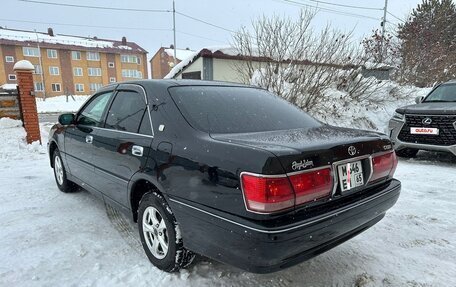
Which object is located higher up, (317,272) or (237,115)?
(237,115)

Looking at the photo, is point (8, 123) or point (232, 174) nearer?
point (232, 174)

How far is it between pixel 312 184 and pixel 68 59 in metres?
55.7

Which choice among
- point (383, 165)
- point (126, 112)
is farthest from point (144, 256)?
point (383, 165)

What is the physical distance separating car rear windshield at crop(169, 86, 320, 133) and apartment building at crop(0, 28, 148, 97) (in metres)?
48.2

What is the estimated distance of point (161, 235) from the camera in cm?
254

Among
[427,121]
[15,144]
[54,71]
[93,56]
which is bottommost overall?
[15,144]

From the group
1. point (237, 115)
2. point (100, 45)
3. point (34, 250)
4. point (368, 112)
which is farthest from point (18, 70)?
point (100, 45)

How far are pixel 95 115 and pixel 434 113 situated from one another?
565cm

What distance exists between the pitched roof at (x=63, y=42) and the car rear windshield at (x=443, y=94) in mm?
51664

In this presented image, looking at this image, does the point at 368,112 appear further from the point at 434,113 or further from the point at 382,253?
the point at 382,253

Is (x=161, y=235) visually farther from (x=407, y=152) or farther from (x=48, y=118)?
(x=48, y=118)

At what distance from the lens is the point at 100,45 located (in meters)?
51.3

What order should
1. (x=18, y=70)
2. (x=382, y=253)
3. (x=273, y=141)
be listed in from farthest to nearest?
(x=18, y=70), (x=382, y=253), (x=273, y=141)

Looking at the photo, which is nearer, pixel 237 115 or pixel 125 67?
pixel 237 115
